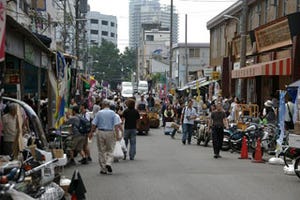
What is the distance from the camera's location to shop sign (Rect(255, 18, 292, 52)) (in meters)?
28.3

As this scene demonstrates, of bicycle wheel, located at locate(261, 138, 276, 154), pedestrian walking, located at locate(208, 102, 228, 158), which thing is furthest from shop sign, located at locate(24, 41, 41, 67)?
bicycle wheel, located at locate(261, 138, 276, 154)

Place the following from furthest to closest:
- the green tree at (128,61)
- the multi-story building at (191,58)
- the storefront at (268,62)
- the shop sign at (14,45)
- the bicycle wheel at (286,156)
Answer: the green tree at (128,61), the multi-story building at (191,58), the storefront at (268,62), the bicycle wheel at (286,156), the shop sign at (14,45)

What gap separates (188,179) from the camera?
1356 cm

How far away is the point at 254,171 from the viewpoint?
1536cm

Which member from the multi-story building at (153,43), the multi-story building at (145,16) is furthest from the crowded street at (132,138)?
the multi-story building at (153,43)

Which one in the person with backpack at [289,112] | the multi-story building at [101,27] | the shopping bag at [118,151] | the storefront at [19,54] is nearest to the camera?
the storefront at [19,54]

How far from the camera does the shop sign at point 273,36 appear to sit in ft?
92.8

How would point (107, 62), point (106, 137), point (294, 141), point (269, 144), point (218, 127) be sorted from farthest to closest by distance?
point (107, 62)
point (269, 144)
point (218, 127)
point (106, 137)
point (294, 141)

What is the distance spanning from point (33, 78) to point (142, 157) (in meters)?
7.26

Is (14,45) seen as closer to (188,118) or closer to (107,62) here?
(188,118)

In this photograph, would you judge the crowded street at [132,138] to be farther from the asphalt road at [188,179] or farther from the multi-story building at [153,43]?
the multi-story building at [153,43]

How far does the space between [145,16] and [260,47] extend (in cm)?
8579

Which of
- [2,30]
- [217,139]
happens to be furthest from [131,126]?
[2,30]

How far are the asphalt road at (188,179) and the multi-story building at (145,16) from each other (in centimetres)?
7485
